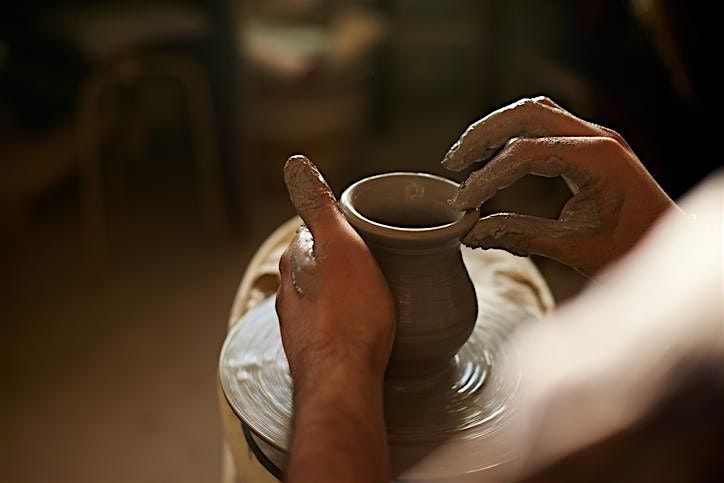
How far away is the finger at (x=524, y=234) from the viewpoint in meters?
0.96

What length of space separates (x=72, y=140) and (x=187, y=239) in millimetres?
404

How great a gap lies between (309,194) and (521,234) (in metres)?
0.23

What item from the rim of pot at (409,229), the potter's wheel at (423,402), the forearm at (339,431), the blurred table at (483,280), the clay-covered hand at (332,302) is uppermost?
the rim of pot at (409,229)

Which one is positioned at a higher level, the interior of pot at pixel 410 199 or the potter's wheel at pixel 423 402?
the interior of pot at pixel 410 199

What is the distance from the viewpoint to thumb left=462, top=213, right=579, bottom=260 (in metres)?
0.96

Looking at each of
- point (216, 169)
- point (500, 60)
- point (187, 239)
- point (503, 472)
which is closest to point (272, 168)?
point (216, 169)

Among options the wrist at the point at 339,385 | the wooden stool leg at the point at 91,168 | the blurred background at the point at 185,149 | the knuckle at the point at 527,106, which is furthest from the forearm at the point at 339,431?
the wooden stool leg at the point at 91,168

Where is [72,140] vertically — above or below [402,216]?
below

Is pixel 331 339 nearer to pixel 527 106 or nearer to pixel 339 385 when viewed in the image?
pixel 339 385

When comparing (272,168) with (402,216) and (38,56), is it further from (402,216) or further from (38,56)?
(402,216)

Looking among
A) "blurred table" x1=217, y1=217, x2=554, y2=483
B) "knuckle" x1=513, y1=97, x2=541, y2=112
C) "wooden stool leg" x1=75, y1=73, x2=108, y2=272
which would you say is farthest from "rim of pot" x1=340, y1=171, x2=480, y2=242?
"wooden stool leg" x1=75, y1=73, x2=108, y2=272

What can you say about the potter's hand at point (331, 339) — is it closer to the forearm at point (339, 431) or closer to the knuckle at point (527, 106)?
the forearm at point (339, 431)

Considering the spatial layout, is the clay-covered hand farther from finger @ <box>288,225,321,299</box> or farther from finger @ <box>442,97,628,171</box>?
finger @ <box>442,97,628,171</box>

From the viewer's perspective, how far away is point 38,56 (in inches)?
92.0
